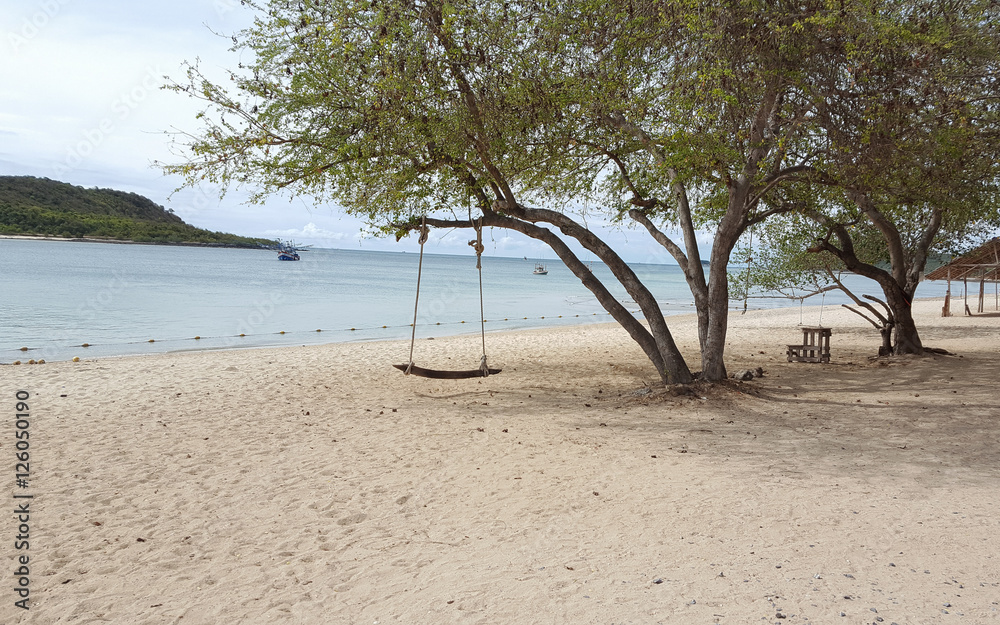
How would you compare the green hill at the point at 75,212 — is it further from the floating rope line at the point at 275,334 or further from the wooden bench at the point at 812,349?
the wooden bench at the point at 812,349

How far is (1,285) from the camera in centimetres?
2869

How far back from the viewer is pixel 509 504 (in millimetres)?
4547

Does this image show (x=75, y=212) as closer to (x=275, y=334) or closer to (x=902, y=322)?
(x=275, y=334)

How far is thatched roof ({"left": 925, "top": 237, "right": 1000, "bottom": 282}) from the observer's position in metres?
16.9

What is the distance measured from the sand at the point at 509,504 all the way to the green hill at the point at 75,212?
57.2m

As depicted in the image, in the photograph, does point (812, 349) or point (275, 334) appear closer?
point (812, 349)

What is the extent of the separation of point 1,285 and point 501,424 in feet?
102

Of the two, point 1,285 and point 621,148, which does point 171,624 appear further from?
point 1,285

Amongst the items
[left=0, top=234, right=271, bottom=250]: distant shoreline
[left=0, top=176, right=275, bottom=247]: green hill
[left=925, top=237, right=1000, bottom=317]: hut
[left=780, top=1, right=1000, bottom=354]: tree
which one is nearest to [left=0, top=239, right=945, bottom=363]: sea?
[left=925, top=237, right=1000, bottom=317]: hut

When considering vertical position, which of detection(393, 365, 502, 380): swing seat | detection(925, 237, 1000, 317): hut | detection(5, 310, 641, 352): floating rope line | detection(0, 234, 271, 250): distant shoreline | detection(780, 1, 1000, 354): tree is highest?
detection(0, 234, 271, 250): distant shoreline

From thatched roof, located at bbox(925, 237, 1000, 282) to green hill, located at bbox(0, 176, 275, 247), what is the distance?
6047 centimetres

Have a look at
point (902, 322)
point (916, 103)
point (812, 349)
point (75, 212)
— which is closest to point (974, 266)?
point (902, 322)

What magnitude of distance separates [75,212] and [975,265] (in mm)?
72760

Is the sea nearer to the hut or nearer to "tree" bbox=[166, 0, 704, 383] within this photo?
the hut
